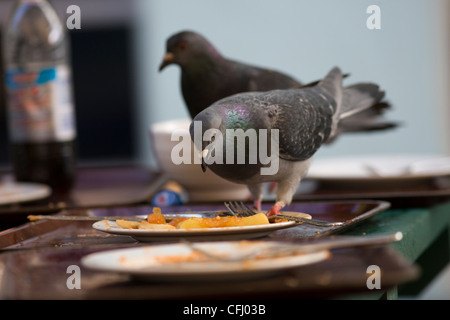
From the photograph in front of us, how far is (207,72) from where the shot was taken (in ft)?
4.73

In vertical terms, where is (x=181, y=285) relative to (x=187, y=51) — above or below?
below

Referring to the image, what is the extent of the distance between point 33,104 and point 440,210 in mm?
899

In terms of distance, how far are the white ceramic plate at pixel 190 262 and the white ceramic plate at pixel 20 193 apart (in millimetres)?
732

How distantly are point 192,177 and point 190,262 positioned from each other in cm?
75

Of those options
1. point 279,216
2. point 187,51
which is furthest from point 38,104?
point 279,216

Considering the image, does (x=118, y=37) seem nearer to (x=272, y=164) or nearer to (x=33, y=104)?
(x=33, y=104)

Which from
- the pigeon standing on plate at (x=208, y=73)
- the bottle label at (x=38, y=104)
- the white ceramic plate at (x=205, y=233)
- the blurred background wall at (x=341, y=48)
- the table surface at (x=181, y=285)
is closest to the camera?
Answer: the table surface at (x=181, y=285)

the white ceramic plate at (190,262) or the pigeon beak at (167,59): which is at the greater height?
the pigeon beak at (167,59)

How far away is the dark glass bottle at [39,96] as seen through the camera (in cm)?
163

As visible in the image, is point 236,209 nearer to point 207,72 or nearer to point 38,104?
point 207,72

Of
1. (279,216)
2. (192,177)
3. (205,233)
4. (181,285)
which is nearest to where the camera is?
(181,285)

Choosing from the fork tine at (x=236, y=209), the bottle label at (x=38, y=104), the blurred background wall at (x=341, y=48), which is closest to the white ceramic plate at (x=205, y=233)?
the fork tine at (x=236, y=209)

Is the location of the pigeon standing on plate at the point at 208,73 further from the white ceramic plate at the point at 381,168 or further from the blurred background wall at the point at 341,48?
the blurred background wall at the point at 341,48
